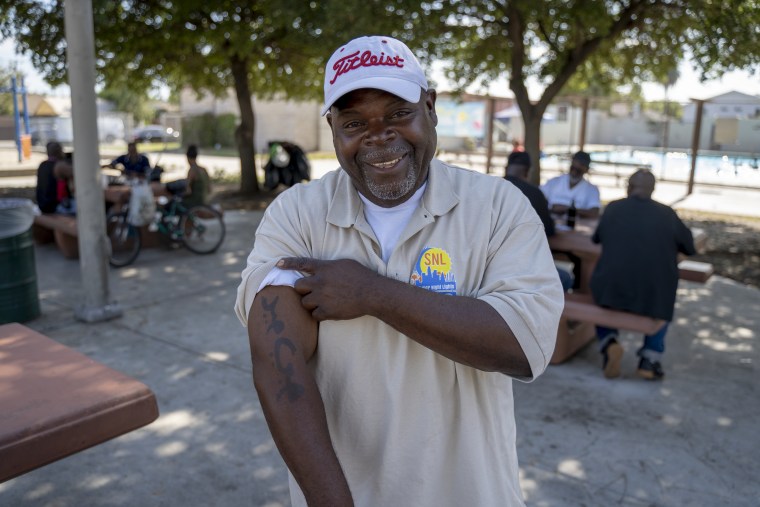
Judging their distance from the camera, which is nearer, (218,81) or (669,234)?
(669,234)

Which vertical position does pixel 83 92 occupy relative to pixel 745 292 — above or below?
above

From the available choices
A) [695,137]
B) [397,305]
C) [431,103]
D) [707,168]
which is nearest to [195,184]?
[431,103]

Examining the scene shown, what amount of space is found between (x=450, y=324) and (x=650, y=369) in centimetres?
400

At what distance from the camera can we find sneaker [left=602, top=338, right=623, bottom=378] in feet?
15.9

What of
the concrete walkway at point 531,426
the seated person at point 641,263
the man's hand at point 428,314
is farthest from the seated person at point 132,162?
the man's hand at point 428,314

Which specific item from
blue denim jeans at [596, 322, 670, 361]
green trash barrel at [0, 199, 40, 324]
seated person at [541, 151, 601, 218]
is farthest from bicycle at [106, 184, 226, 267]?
blue denim jeans at [596, 322, 670, 361]

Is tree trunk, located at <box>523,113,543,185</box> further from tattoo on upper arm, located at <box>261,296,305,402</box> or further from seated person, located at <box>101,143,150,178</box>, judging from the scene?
tattoo on upper arm, located at <box>261,296,305,402</box>

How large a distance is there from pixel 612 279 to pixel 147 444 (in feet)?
10.6

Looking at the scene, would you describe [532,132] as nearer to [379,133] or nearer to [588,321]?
[588,321]

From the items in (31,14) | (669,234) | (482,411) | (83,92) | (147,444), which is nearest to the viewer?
(482,411)

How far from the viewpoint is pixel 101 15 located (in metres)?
9.60

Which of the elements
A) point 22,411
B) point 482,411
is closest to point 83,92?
point 22,411

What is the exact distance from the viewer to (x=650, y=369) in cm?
481

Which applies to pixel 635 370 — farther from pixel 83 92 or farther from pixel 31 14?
pixel 31 14
